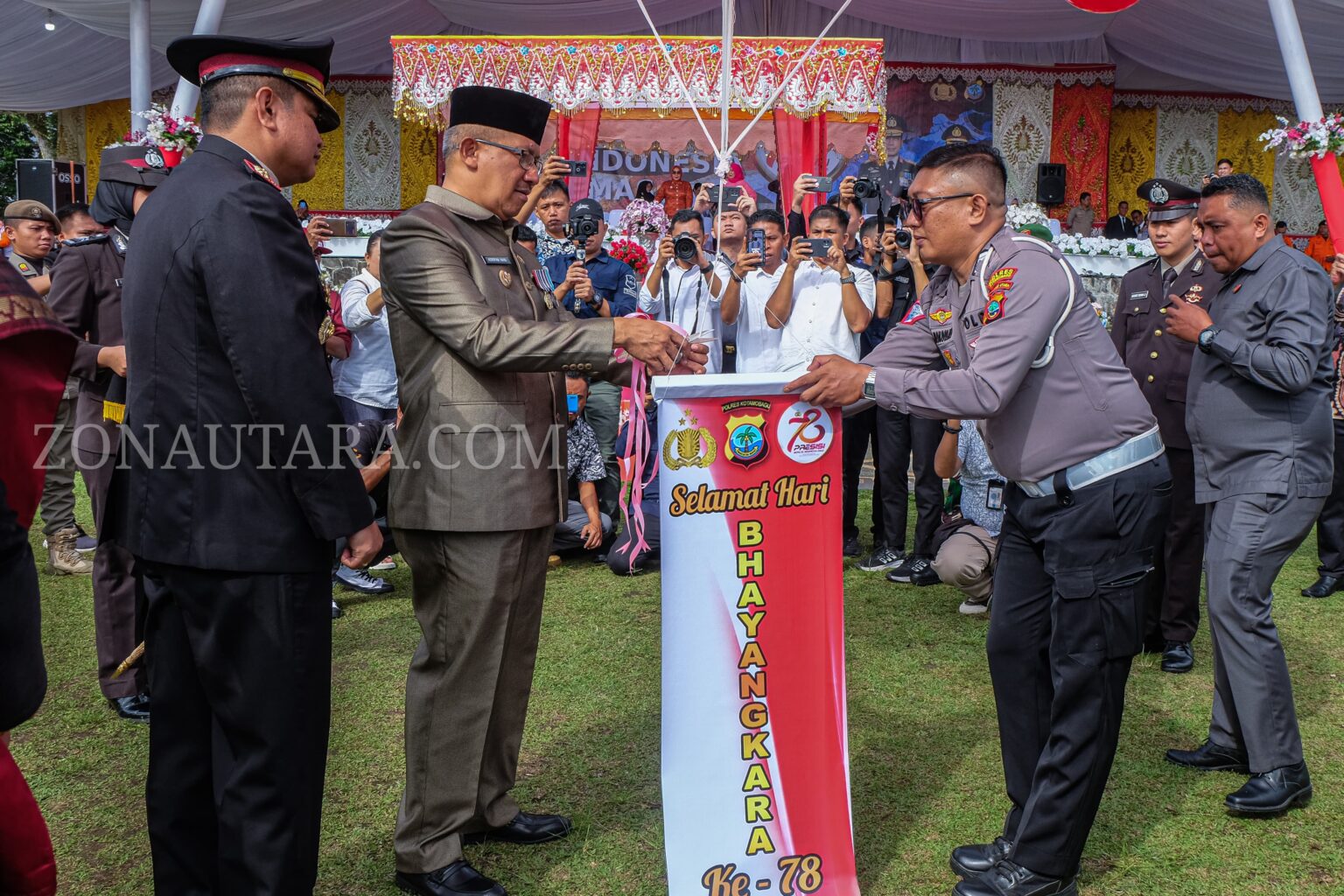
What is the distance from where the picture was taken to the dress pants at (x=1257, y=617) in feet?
11.9

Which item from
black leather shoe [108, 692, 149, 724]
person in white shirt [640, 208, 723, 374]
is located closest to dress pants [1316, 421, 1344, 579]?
person in white shirt [640, 208, 723, 374]

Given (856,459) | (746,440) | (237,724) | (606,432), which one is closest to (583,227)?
(606,432)

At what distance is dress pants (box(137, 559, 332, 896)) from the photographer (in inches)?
94.5

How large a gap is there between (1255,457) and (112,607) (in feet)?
13.9

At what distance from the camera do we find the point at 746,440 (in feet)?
9.07

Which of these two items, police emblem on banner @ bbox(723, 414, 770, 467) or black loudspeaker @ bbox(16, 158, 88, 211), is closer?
police emblem on banner @ bbox(723, 414, 770, 467)

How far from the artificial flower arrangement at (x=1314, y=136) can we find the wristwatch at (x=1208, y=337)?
531 centimetres

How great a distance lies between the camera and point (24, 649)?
1785 mm

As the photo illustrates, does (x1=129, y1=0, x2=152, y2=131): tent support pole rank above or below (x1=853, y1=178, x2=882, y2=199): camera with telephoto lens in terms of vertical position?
above

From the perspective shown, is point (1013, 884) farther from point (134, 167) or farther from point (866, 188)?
point (866, 188)

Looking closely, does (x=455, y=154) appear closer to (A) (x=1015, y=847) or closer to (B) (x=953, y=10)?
(A) (x=1015, y=847)

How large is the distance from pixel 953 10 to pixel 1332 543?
1302cm

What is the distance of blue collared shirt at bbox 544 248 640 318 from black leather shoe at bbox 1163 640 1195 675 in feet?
12.7

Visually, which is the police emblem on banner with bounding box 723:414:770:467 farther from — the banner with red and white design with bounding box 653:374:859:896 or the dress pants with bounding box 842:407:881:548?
the dress pants with bounding box 842:407:881:548
